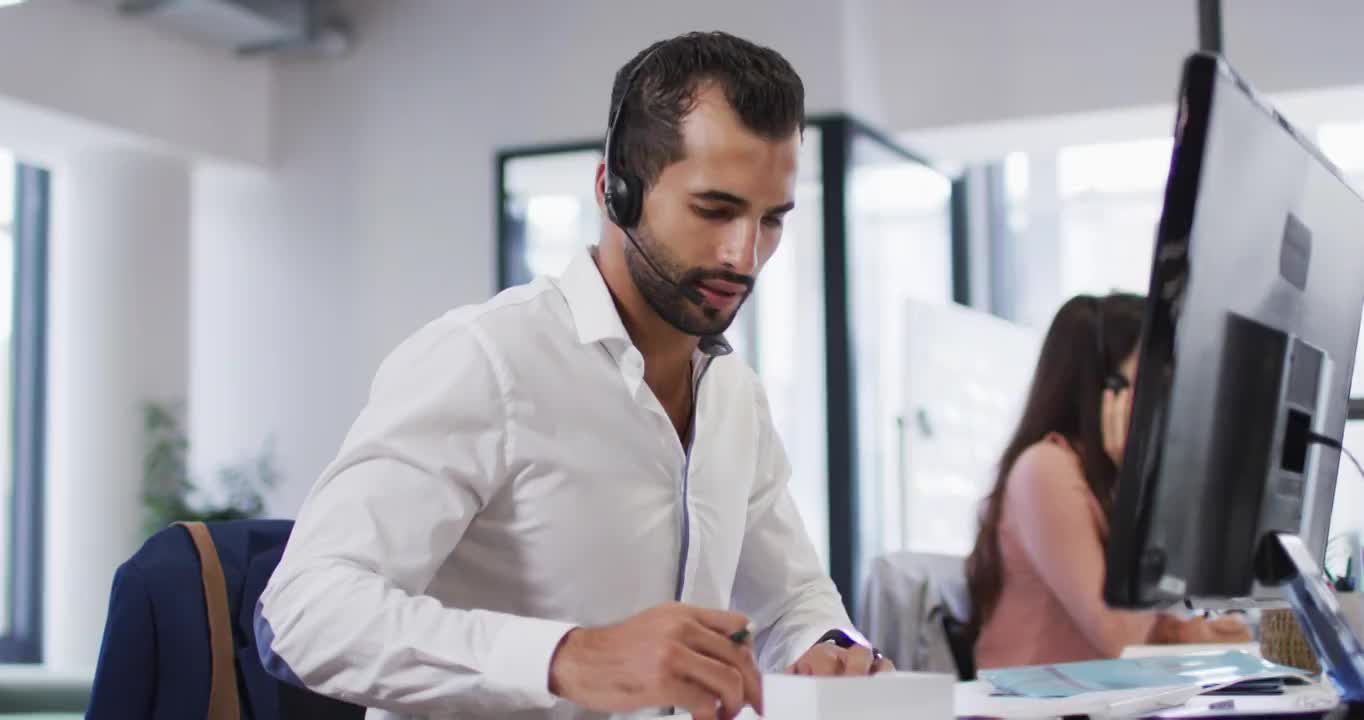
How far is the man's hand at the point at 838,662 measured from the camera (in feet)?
4.01

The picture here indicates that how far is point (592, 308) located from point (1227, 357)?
25.8 inches

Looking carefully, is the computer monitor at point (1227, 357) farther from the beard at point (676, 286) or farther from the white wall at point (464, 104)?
the white wall at point (464, 104)

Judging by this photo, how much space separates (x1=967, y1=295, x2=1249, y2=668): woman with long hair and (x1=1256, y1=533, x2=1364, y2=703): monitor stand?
5.11 ft

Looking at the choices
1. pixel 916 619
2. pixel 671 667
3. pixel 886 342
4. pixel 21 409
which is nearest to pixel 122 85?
pixel 21 409

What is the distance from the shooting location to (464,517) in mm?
1281

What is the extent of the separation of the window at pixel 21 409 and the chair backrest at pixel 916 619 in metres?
4.31

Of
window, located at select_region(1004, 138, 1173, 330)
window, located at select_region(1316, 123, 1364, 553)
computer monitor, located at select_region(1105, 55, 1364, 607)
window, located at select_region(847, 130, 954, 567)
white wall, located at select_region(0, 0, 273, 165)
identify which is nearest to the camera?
computer monitor, located at select_region(1105, 55, 1364, 607)

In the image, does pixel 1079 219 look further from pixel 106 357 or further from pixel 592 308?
pixel 592 308

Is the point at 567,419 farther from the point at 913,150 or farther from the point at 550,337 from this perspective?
the point at 913,150

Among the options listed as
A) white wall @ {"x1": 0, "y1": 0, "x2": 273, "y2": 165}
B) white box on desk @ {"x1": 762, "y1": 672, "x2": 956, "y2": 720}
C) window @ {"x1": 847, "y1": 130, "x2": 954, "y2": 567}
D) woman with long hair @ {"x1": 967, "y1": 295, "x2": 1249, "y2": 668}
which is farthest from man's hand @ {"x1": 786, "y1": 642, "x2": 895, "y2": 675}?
white wall @ {"x1": 0, "y1": 0, "x2": 273, "y2": 165}

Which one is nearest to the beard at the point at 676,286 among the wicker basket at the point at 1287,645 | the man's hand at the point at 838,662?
the man's hand at the point at 838,662

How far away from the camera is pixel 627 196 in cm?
138

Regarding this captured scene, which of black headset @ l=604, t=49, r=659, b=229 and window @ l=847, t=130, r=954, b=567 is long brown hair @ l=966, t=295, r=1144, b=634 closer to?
black headset @ l=604, t=49, r=659, b=229

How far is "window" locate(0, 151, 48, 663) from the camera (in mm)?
5934
